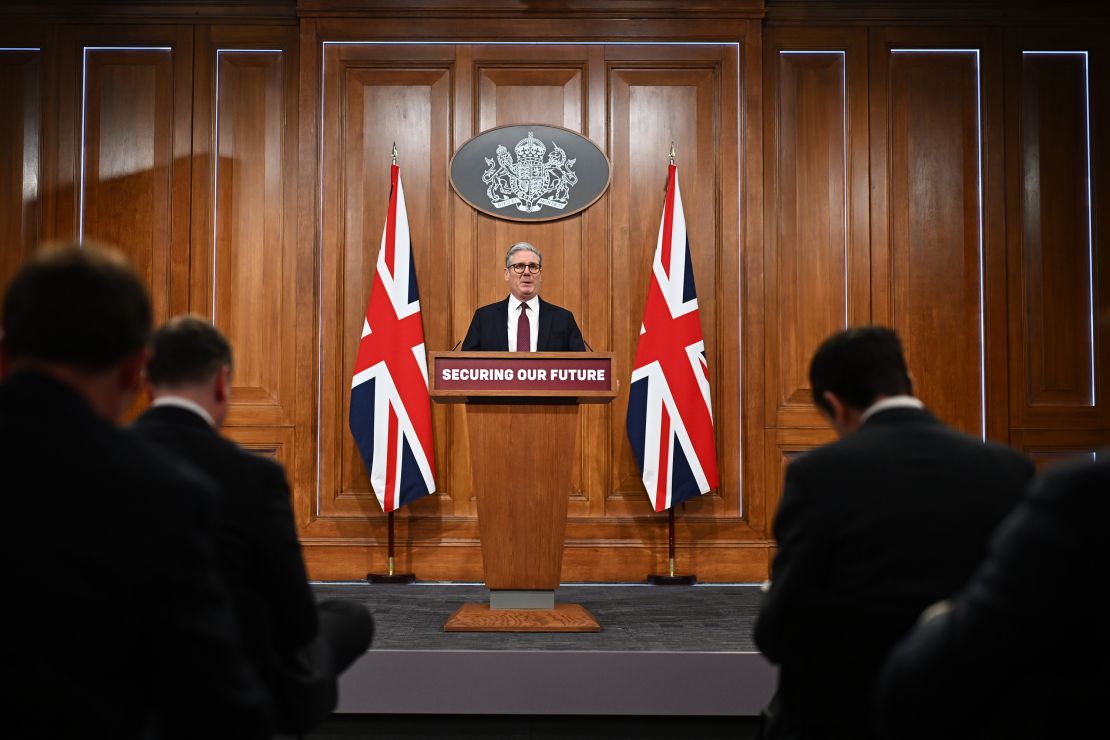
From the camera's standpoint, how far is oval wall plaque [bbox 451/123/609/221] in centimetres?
542

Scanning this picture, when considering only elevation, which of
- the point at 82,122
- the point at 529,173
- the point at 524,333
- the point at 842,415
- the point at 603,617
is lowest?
the point at 603,617

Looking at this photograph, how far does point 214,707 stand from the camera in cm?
104

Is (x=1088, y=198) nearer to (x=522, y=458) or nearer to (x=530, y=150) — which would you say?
(x=530, y=150)

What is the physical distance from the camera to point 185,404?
5.88 feet

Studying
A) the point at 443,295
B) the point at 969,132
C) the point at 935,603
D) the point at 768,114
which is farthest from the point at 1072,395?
the point at 935,603

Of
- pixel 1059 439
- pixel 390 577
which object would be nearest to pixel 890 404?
pixel 390 577

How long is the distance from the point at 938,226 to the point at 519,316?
2.55 metres

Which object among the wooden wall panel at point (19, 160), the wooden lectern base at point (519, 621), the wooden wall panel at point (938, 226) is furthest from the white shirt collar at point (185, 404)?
the wooden wall panel at point (938, 226)

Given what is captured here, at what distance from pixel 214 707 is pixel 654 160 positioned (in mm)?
4788

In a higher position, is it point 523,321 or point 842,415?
point 523,321

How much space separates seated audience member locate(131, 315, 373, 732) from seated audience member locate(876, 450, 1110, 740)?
1077 millimetres

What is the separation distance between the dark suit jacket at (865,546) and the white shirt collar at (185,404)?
107 centimetres

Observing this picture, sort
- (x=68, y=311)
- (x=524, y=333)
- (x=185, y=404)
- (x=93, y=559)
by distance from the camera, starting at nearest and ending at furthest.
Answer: (x=93, y=559) < (x=68, y=311) < (x=185, y=404) < (x=524, y=333)

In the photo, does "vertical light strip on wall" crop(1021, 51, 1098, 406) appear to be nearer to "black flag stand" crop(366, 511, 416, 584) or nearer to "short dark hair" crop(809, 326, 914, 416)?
"black flag stand" crop(366, 511, 416, 584)
